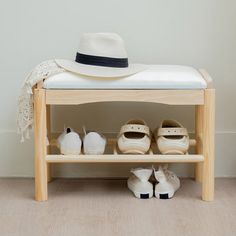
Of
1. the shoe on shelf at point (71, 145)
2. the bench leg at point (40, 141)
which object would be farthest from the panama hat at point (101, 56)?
the shoe on shelf at point (71, 145)

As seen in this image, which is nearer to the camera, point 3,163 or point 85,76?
point 85,76

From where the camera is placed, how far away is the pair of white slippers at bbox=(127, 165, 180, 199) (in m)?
2.10

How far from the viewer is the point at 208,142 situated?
2057 mm

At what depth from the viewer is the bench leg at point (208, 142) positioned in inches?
79.5

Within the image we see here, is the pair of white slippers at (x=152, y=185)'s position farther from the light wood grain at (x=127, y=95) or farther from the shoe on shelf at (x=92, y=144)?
the light wood grain at (x=127, y=95)

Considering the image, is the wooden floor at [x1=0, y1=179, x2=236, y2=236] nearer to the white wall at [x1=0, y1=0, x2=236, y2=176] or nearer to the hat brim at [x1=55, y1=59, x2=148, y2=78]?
the white wall at [x1=0, y1=0, x2=236, y2=176]

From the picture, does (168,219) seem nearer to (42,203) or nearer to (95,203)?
(95,203)

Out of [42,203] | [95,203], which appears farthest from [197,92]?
[42,203]

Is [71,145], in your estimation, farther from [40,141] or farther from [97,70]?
[97,70]

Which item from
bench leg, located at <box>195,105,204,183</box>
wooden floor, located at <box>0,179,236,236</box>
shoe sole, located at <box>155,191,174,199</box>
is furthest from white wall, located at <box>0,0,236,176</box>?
shoe sole, located at <box>155,191,174,199</box>

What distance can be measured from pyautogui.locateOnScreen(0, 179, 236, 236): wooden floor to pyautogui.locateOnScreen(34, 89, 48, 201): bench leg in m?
0.05

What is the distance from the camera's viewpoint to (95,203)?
206 centimetres

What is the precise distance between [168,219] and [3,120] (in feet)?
2.89

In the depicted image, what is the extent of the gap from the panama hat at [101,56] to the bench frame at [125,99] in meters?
0.09
